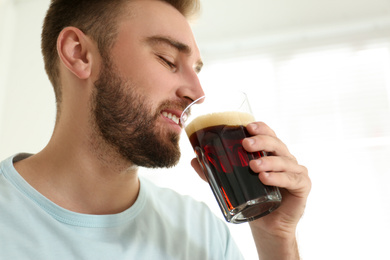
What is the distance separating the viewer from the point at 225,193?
909 millimetres

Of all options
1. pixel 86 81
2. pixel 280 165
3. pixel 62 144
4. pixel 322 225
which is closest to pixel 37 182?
pixel 62 144

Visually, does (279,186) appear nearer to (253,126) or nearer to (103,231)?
(253,126)

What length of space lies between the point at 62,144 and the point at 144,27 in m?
0.48

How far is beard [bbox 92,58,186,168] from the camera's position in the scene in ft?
3.84

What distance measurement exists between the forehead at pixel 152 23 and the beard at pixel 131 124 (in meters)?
0.15

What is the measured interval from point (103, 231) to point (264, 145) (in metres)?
0.55

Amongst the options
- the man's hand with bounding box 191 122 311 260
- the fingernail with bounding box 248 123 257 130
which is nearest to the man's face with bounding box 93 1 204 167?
the man's hand with bounding box 191 122 311 260

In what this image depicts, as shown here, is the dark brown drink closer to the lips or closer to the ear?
the lips

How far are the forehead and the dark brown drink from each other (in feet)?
1.56

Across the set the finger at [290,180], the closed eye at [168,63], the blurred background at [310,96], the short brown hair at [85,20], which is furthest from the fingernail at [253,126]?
the blurred background at [310,96]

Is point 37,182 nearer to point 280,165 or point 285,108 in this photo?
point 280,165

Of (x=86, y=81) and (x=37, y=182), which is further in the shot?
(x=86, y=81)

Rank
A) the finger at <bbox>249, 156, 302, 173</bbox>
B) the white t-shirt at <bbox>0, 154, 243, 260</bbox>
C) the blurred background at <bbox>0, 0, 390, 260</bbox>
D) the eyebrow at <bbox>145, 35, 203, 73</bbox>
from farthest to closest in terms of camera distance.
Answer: the blurred background at <bbox>0, 0, 390, 260</bbox> → the eyebrow at <bbox>145, 35, 203, 73</bbox> → the white t-shirt at <bbox>0, 154, 243, 260</bbox> → the finger at <bbox>249, 156, 302, 173</bbox>

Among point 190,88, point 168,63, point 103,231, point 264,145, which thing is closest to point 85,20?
point 168,63
